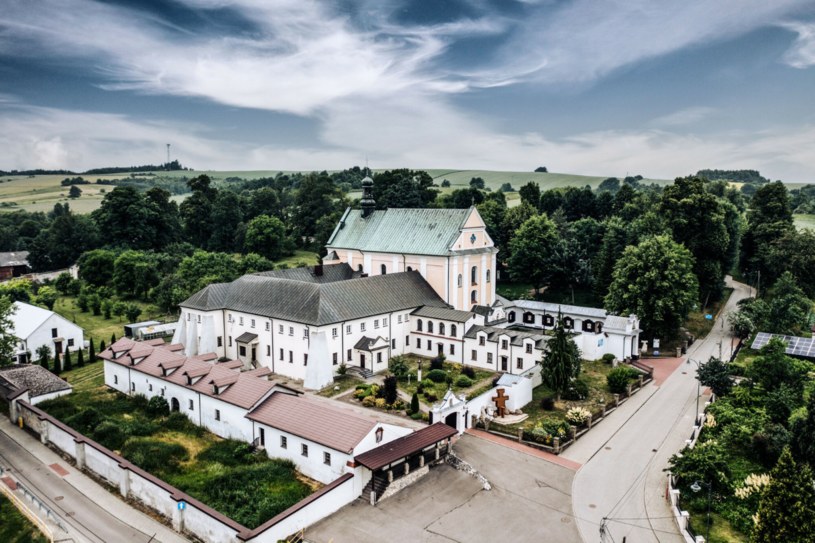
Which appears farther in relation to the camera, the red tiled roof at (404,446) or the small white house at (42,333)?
the small white house at (42,333)

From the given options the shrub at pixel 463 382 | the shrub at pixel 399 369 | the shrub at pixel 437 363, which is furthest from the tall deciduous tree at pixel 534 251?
the shrub at pixel 399 369

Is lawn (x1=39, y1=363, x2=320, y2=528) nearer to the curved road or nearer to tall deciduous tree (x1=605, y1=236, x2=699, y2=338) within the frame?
the curved road

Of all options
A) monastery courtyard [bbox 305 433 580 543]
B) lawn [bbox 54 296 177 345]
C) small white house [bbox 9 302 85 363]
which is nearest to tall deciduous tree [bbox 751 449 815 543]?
monastery courtyard [bbox 305 433 580 543]

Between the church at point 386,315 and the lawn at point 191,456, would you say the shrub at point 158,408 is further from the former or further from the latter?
the church at point 386,315

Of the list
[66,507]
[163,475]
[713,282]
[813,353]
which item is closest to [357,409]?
[163,475]

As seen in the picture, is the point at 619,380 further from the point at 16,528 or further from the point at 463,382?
the point at 16,528

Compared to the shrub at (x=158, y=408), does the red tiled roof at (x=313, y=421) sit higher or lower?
higher

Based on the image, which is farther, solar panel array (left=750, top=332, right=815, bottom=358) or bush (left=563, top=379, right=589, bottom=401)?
solar panel array (left=750, top=332, right=815, bottom=358)

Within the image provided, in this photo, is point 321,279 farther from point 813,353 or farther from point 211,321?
point 813,353
